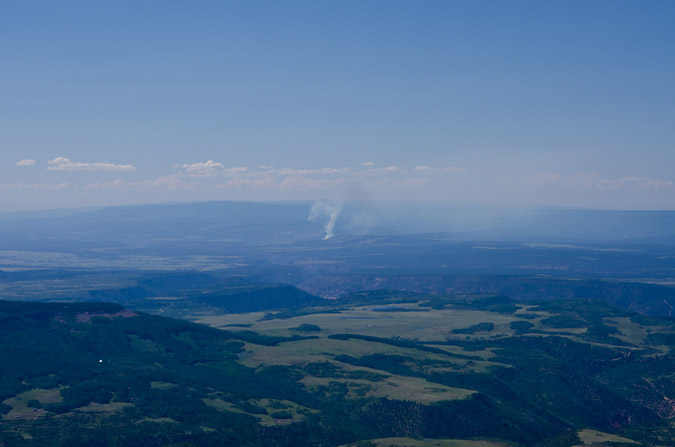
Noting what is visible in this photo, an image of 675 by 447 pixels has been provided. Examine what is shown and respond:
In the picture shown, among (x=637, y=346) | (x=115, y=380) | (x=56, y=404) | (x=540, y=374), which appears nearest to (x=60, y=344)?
(x=115, y=380)

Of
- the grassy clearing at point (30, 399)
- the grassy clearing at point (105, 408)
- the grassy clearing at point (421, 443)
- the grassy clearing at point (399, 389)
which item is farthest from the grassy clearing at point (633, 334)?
the grassy clearing at point (30, 399)

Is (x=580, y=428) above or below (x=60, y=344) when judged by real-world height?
below

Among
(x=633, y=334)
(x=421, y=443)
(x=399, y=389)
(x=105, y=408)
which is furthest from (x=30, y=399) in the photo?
(x=633, y=334)

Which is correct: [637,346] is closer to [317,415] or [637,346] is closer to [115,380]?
[317,415]

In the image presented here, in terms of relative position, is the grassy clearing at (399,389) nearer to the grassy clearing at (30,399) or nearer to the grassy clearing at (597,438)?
the grassy clearing at (597,438)

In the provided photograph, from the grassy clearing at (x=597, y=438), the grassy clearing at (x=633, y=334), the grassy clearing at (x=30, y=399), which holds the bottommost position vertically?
the grassy clearing at (x=597, y=438)

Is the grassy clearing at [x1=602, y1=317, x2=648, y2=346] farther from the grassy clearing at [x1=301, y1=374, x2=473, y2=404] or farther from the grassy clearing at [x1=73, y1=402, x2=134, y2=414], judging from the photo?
the grassy clearing at [x1=73, y1=402, x2=134, y2=414]

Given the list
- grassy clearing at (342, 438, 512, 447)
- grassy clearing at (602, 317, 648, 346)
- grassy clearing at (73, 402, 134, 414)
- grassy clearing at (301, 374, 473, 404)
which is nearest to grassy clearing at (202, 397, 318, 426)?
grassy clearing at (73, 402, 134, 414)
